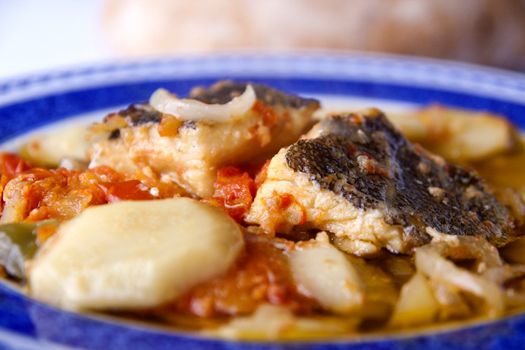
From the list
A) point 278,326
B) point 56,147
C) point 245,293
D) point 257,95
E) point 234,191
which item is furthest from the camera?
point 56,147

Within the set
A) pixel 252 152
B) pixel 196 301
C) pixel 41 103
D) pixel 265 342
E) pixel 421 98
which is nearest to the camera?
pixel 265 342

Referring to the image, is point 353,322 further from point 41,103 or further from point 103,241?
point 41,103

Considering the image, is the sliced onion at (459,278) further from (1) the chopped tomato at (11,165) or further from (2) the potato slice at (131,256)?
(1) the chopped tomato at (11,165)

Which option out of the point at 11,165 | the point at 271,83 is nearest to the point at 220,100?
the point at 11,165

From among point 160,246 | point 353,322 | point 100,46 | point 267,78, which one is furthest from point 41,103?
point 100,46

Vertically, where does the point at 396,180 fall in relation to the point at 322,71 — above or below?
above

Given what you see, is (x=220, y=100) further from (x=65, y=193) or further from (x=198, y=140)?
(x=65, y=193)
